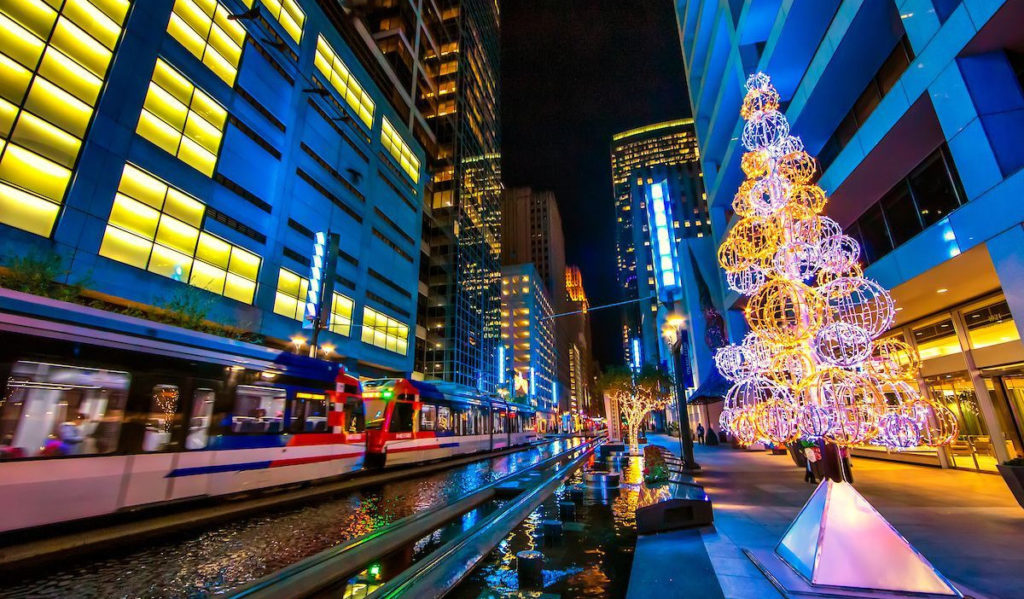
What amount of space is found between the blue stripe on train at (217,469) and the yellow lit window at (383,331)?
2194cm

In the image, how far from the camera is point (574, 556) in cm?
587

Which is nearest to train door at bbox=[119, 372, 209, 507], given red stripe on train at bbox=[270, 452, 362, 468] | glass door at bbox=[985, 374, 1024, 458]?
red stripe on train at bbox=[270, 452, 362, 468]

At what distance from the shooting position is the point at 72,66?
648 inches

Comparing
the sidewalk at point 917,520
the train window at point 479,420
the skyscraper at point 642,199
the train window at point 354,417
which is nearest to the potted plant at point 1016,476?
the sidewalk at point 917,520

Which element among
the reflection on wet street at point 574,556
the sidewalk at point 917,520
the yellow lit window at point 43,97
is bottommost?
the reflection on wet street at point 574,556

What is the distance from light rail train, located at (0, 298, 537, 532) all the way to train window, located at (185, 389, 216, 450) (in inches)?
0.9

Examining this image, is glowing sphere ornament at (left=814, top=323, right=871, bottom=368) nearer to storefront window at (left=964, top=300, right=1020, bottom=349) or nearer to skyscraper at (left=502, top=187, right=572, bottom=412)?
storefront window at (left=964, top=300, right=1020, bottom=349)

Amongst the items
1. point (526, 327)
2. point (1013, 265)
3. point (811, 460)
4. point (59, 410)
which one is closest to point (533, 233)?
point (526, 327)

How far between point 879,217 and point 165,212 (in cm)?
2972

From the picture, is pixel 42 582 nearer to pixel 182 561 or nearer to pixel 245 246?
pixel 182 561

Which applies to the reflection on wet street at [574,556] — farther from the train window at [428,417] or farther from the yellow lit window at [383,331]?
the yellow lit window at [383,331]

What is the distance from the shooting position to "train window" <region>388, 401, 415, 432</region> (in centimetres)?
1667

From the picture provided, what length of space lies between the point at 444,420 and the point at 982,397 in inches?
768

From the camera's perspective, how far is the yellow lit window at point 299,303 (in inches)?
1014
